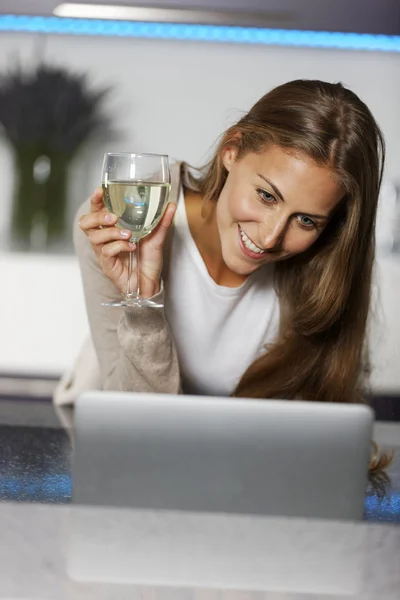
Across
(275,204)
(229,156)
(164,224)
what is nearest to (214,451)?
(164,224)

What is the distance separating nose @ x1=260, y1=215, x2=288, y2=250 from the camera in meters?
1.60

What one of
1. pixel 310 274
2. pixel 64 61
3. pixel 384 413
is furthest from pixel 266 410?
pixel 64 61

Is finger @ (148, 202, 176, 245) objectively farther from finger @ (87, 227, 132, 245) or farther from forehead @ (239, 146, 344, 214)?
forehead @ (239, 146, 344, 214)

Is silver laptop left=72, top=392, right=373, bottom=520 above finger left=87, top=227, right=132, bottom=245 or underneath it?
underneath

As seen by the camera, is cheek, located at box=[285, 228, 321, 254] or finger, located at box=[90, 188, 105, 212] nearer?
finger, located at box=[90, 188, 105, 212]

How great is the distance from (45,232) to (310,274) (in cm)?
148

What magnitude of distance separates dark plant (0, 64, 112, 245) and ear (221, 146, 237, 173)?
4.30ft

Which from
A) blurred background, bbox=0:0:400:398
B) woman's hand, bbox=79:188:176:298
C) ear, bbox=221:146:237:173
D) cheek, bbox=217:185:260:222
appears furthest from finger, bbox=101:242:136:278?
blurred background, bbox=0:0:400:398

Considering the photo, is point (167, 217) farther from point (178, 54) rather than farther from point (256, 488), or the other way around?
point (178, 54)

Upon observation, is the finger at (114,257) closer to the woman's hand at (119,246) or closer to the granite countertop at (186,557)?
the woman's hand at (119,246)

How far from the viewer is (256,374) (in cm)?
196

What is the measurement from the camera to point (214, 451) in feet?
3.75

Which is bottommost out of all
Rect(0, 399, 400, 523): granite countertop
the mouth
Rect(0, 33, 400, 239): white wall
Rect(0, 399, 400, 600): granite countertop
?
Rect(0, 399, 400, 523): granite countertop

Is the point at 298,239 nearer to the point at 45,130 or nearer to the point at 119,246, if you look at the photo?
the point at 119,246
